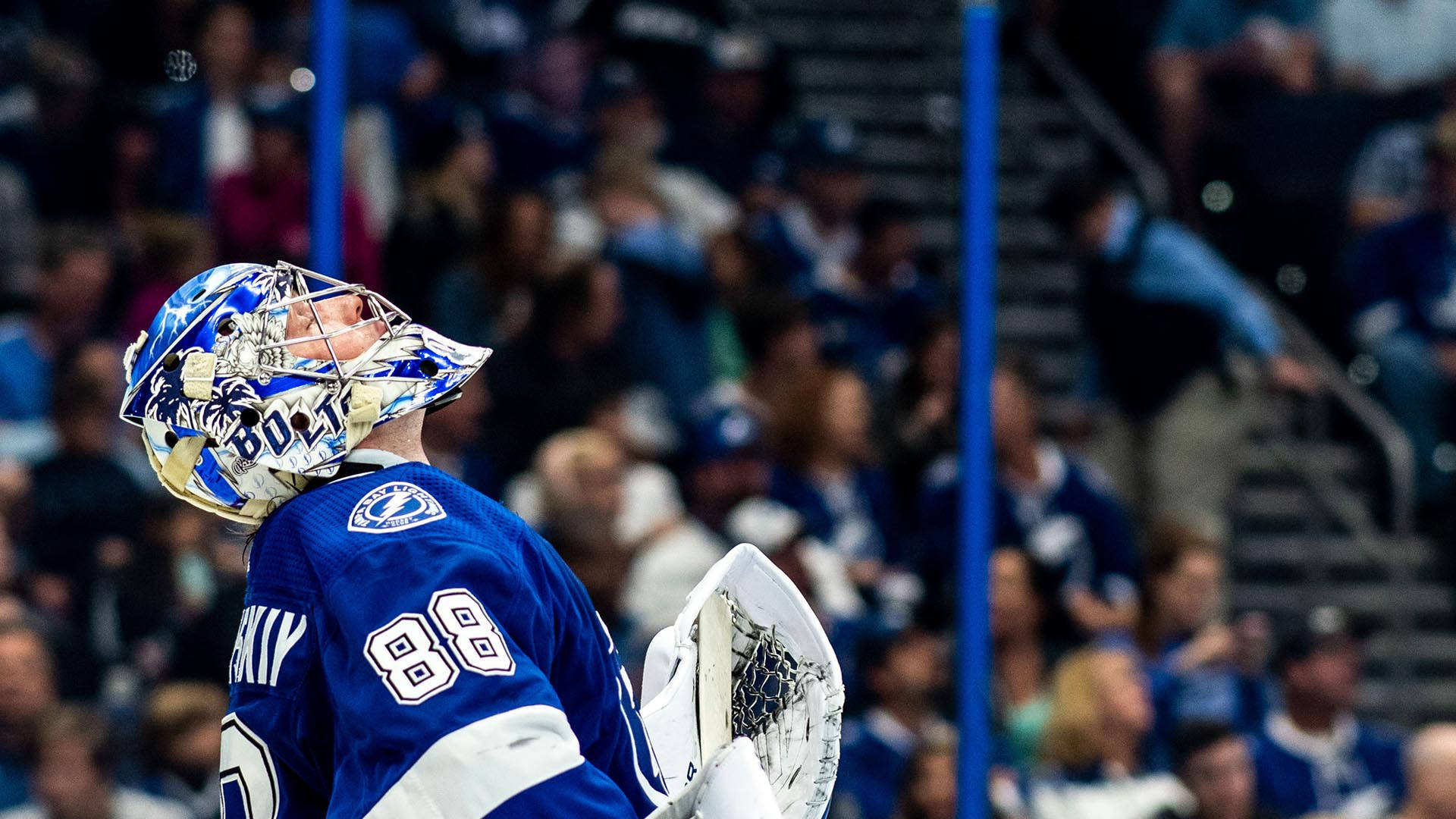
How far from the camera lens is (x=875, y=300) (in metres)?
6.97

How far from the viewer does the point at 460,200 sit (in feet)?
20.3

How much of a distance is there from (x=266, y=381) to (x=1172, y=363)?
4860 millimetres

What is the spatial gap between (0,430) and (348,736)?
3992mm

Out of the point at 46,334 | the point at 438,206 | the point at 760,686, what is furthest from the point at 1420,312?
the point at 760,686

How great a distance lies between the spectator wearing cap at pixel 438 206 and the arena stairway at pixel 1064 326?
4.96ft

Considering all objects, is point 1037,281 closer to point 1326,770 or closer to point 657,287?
point 657,287

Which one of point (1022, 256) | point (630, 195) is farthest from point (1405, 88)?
point (630, 195)

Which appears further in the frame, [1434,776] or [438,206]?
[438,206]

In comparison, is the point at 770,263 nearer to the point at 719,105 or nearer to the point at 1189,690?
the point at 719,105

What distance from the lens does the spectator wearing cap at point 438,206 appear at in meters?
5.99

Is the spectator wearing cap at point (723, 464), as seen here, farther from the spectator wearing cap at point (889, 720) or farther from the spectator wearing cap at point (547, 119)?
the spectator wearing cap at point (547, 119)

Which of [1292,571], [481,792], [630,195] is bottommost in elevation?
[1292,571]

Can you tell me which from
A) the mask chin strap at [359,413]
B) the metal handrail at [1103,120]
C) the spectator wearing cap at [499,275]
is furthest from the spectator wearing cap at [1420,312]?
the mask chin strap at [359,413]

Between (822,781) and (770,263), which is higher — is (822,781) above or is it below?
above
